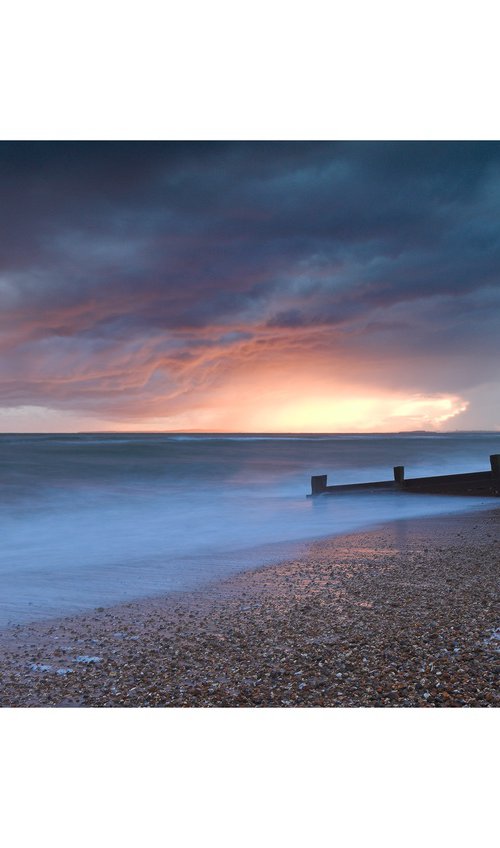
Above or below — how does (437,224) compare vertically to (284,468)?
above

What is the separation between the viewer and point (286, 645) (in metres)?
2.10

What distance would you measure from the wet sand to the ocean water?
1.76 feet

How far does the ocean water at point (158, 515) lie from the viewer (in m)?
3.64

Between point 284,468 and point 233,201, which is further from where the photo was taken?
point 284,468

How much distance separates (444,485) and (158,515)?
4.01 meters

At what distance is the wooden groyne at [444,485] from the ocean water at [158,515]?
0.99ft

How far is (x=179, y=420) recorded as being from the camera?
8.03m

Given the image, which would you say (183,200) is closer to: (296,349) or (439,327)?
(296,349)

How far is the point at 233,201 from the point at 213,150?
0.76 meters

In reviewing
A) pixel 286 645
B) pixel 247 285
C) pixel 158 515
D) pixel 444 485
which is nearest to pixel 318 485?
pixel 444 485

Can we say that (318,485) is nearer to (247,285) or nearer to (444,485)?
(444,485)

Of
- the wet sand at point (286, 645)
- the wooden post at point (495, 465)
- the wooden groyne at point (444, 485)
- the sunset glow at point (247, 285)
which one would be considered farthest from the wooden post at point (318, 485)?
the wet sand at point (286, 645)

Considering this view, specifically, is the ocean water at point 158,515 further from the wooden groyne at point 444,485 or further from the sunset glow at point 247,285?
the sunset glow at point 247,285
